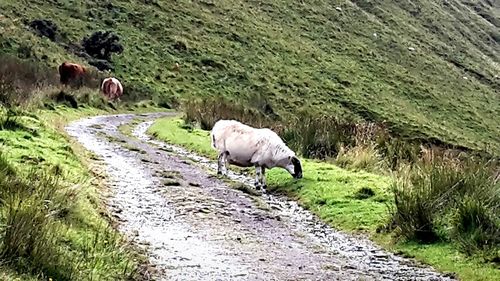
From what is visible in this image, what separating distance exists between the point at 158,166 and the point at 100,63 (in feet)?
113

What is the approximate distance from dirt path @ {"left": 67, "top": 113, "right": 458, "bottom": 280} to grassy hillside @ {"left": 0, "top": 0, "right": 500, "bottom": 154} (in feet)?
97.2

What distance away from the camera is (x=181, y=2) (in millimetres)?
67188

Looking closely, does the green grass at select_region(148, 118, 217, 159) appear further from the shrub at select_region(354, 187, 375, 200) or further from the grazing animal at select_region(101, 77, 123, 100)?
the grazing animal at select_region(101, 77, 123, 100)

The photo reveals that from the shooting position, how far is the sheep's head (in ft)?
45.5

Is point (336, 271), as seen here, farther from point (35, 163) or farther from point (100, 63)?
point (100, 63)

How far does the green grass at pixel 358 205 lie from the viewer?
8477 millimetres

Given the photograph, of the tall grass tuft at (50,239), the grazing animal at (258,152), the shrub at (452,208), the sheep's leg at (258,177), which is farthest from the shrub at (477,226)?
the sheep's leg at (258,177)

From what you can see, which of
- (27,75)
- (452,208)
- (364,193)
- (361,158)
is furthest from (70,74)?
(452,208)

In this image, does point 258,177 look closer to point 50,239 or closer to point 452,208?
point 452,208

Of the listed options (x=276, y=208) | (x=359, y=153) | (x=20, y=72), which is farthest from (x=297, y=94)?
(x=276, y=208)

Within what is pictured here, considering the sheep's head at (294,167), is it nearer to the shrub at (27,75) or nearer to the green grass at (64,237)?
the green grass at (64,237)

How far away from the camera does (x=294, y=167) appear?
45.6ft

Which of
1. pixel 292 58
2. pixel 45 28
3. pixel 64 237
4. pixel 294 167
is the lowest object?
pixel 292 58

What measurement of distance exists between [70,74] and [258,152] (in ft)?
81.6
